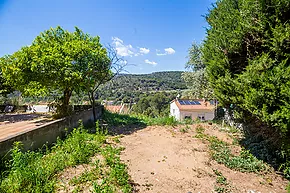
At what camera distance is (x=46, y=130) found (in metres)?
5.64

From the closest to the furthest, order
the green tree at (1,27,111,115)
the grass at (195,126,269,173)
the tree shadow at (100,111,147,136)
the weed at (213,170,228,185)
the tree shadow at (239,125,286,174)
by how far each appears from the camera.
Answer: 1. the weed at (213,170,228,185)
2. the grass at (195,126,269,173)
3. the tree shadow at (239,125,286,174)
4. the green tree at (1,27,111,115)
5. the tree shadow at (100,111,147,136)

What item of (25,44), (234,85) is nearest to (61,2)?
(25,44)

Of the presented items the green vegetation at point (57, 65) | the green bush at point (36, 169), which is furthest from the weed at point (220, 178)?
the green vegetation at point (57, 65)

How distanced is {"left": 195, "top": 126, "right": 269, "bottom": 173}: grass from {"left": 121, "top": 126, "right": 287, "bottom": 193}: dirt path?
22cm

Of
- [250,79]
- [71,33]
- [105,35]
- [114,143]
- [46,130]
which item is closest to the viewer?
[250,79]

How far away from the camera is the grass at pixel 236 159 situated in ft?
15.8

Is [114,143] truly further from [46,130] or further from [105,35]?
[105,35]

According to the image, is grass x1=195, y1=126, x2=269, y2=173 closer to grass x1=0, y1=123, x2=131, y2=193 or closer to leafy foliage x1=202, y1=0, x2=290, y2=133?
leafy foliage x1=202, y1=0, x2=290, y2=133

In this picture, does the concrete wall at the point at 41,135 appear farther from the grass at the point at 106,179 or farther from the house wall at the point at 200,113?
the house wall at the point at 200,113

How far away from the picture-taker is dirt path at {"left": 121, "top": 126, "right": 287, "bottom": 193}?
369 centimetres

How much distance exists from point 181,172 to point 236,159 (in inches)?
77.7

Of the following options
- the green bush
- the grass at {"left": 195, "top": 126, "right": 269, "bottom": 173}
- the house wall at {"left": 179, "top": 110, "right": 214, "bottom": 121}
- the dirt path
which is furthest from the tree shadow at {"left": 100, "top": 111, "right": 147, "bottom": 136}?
the house wall at {"left": 179, "top": 110, "right": 214, "bottom": 121}

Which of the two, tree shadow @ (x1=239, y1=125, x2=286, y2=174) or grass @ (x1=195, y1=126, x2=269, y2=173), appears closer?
grass @ (x1=195, y1=126, x2=269, y2=173)

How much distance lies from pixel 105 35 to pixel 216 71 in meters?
7.21
